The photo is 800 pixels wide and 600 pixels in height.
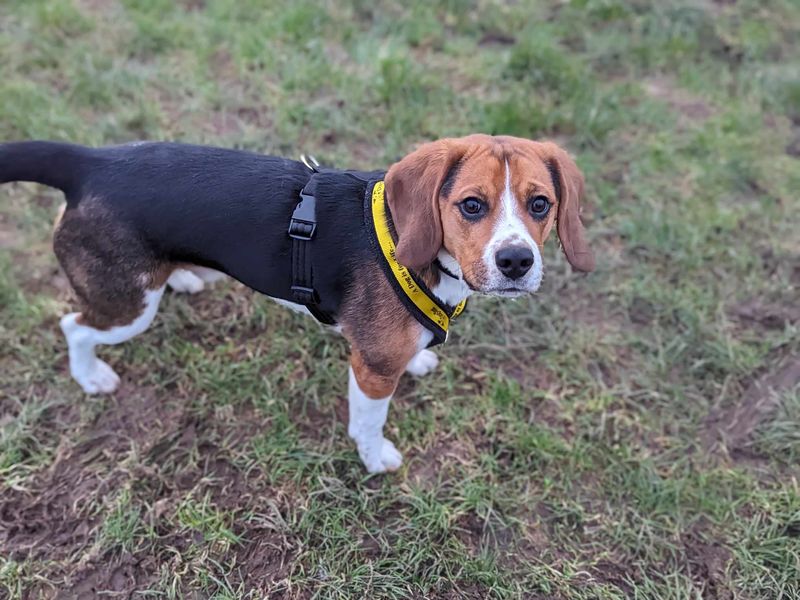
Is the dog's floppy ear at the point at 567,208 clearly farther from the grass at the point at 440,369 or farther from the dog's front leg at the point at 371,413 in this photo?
the grass at the point at 440,369

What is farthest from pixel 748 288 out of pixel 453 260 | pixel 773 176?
pixel 453 260

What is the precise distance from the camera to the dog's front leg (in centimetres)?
330

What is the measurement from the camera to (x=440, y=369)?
4.26 metres

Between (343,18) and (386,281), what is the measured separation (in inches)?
174

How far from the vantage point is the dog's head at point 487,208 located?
2.71 metres

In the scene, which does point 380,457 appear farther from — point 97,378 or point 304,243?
point 97,378

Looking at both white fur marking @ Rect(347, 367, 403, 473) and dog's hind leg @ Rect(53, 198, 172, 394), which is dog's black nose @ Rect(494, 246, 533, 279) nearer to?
white fur marking @ Rect(347, 367, 403, 473)

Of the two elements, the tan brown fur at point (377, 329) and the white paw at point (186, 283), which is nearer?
the tan brown fur at point (377, 329)

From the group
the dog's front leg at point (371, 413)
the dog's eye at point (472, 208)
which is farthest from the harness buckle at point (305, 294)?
the dog's eye at point (472, 208)

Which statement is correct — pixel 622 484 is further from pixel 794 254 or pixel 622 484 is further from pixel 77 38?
pixel 77 38

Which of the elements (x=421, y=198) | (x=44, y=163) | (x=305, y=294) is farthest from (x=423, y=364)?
(x=44, y=163)

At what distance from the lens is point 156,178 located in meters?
3.09

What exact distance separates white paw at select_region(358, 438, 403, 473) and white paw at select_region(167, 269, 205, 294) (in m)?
1.68

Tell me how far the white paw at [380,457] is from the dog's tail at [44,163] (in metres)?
2.07
